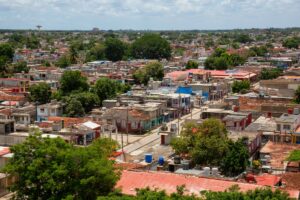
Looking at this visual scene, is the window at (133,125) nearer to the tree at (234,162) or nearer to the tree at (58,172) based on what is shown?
the tree at (234,162)

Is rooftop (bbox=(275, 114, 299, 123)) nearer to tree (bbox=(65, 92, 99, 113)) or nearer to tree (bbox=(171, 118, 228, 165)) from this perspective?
tree (bbox=(171, 118, 228, 165))

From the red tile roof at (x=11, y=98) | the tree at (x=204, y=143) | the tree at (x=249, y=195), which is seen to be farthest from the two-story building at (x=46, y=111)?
the tree at (x=249, y=195)

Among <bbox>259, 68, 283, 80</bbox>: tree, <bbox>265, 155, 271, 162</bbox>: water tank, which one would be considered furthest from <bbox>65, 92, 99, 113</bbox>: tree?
<bbox>259, 68, 283, 80</bbox>: tree

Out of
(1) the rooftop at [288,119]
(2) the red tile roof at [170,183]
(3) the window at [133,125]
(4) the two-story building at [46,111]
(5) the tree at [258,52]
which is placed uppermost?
(5) the tree at [258,52]

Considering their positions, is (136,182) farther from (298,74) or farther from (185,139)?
(298,74)

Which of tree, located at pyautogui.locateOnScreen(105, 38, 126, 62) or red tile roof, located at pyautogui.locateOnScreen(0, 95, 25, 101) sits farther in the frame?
tree, located at pyautogui.locateOnScreen(105, 38, 126, 62)

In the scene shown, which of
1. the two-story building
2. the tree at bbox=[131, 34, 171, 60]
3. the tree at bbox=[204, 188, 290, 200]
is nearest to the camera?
the tree at bbox=[204, 188, 290, 200]
